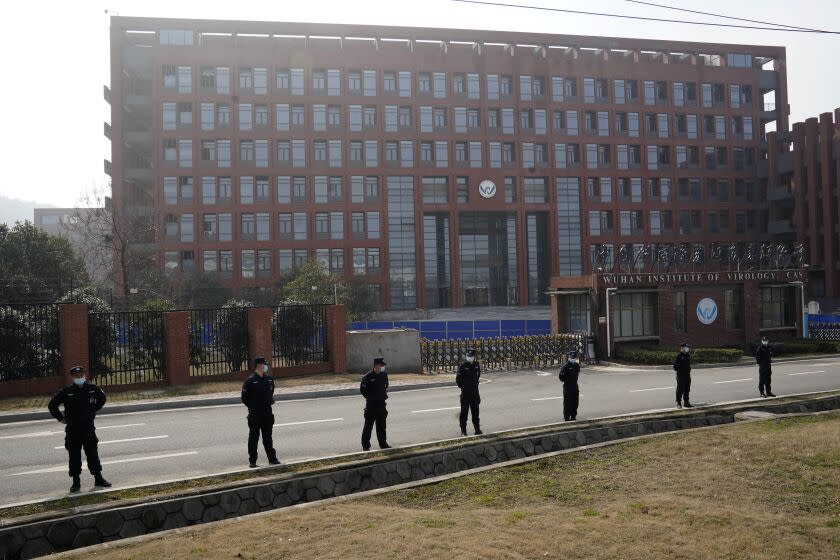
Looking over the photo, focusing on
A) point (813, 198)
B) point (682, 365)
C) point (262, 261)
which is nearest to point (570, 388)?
point (682, 365)

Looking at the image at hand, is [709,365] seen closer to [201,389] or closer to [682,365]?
[682,365]

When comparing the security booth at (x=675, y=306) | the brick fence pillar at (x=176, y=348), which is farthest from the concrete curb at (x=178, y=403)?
the security booth at (x=675, y=306)

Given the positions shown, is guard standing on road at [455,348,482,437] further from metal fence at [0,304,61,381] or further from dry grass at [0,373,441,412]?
metal fence at [0,304,61,381]

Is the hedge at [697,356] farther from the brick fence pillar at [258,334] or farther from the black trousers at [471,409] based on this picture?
the black trousers at [471,409]

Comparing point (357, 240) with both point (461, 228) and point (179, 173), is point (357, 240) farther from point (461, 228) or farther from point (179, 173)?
point (179, 173)

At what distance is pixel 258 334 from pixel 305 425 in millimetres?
9123

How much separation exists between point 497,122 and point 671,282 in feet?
121

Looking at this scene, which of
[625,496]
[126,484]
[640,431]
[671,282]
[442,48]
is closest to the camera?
[625,496]

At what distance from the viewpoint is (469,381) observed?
14.4 m

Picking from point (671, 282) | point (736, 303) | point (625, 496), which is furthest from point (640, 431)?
point (736, 303)

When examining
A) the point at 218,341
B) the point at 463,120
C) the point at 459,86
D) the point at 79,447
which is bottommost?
the point at 79,447

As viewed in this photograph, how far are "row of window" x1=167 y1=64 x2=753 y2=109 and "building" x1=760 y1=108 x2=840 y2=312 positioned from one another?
8.68 meters

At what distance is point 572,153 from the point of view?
225 feet

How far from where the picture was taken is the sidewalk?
1895 centimetres
